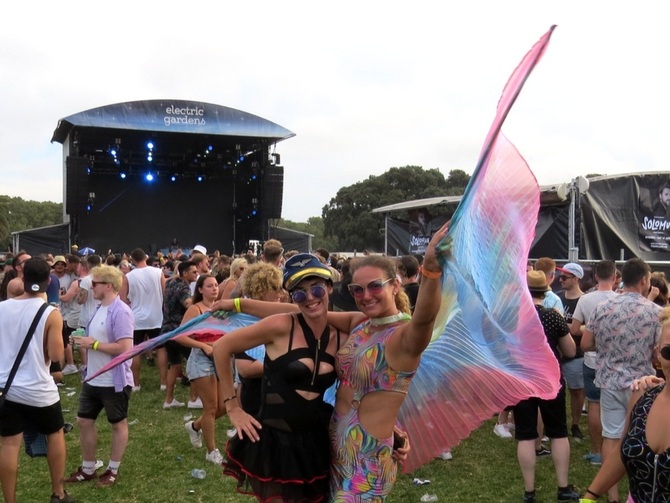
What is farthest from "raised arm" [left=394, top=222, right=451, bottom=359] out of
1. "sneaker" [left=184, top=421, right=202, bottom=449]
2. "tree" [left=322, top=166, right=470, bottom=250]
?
"tree" [left=322, top=166, right=470, bottom=250]

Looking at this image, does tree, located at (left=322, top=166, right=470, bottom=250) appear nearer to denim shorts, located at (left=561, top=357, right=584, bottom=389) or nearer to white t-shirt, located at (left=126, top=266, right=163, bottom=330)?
white t-shirt, located at (left=126, top=266, right=163, bottom=330)

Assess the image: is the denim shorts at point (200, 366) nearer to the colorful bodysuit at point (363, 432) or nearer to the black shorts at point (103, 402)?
the black shorts at point (103, 402)

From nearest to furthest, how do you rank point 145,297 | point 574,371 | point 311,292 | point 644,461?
point 644,461 < point 311,292 < point 574,371 < point 145,297

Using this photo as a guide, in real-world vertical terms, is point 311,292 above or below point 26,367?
above

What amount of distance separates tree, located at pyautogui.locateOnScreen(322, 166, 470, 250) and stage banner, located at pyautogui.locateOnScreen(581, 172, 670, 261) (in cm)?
3157

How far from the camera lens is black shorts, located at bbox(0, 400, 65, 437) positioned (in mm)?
4031

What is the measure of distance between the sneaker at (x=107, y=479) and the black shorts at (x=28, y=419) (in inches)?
36.6

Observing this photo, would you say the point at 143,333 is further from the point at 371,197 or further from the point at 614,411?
the point at 371,197

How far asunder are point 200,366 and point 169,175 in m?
23.4

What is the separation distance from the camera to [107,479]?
4945mm

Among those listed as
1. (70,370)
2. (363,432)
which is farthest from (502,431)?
(70,370)

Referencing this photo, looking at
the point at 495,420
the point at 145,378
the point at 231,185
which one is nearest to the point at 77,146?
the point at 231,185

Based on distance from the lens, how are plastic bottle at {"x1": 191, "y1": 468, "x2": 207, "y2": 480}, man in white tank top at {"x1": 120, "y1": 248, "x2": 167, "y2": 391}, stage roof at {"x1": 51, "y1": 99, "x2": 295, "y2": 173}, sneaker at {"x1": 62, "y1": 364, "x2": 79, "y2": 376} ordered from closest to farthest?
plastic bottle at {"x1": 191, "y1": 468, "x2": 207, "y2": 480}, man in white tank top at {"x1": 120, "y1": 248, "x2": 167, "y2": 391}, sneaker at {"x1": 62, "y1": 364, "x2": 79, "y2": 376}, stage roof at {"x1": 51, "y1": 99, "x2": 295, "y2": 173}

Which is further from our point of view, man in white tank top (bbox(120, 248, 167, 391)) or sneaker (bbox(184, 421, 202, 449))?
man in white tank top (bbox(120, 248, 167, 391))
